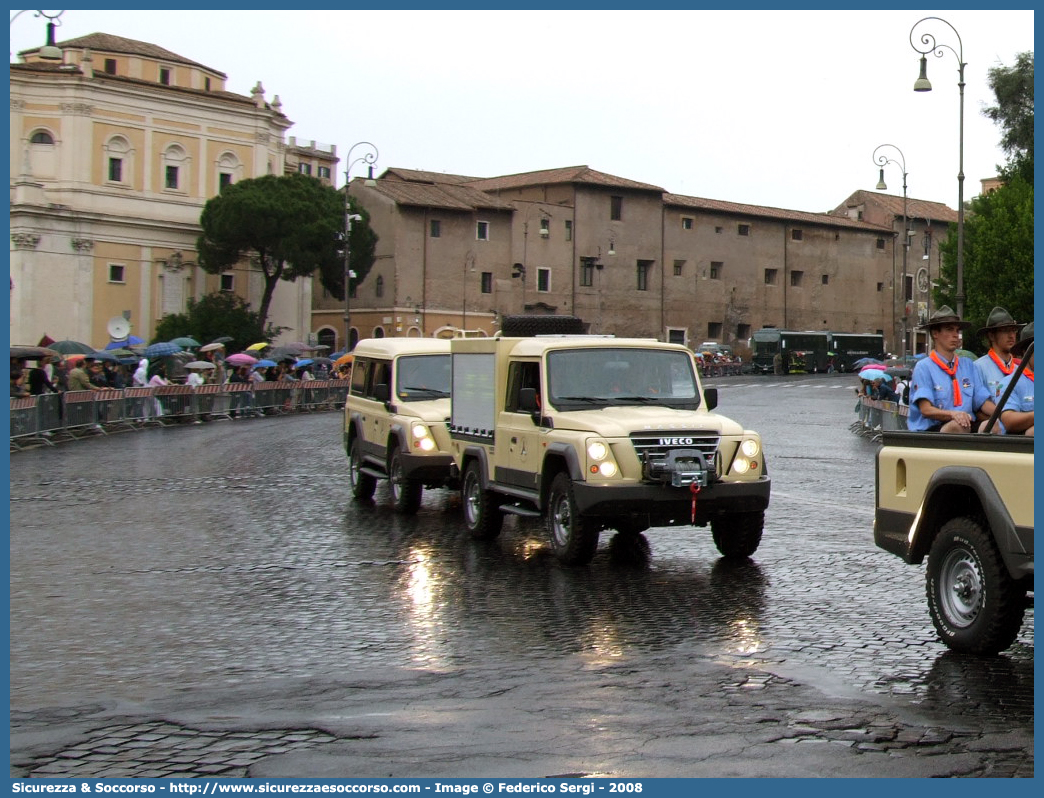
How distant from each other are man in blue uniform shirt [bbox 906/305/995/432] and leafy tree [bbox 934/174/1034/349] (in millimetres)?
43153

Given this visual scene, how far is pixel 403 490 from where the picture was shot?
1605 cm

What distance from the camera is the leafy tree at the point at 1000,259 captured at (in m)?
50.9

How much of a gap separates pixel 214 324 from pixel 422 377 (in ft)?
176

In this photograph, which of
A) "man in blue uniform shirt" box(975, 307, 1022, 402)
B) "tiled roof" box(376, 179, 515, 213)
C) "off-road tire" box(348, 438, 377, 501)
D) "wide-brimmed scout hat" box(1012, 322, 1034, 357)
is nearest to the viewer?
"wide-brimmed scout hat" box(1012, 322, 1034, 357)

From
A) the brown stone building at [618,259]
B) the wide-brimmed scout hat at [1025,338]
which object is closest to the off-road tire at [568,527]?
the wide-brimmed scout hat at [1025,338]

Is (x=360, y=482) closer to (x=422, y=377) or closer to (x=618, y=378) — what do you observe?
(x=422, y=377)

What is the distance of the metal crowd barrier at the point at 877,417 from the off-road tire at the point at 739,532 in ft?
55.0

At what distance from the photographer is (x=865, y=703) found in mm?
6855

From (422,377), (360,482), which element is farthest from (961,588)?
(360,482)

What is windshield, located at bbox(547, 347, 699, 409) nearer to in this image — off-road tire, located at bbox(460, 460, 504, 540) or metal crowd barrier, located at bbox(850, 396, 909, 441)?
off-road tire, located at bbox(460, 460, 504, 540)

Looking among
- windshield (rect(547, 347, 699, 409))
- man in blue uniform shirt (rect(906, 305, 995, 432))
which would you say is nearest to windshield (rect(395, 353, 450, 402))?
windshield (rect(547, 347, 699, 409))

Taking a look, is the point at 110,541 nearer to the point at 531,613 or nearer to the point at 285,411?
the point at 531,613

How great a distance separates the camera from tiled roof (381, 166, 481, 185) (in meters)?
84.1
